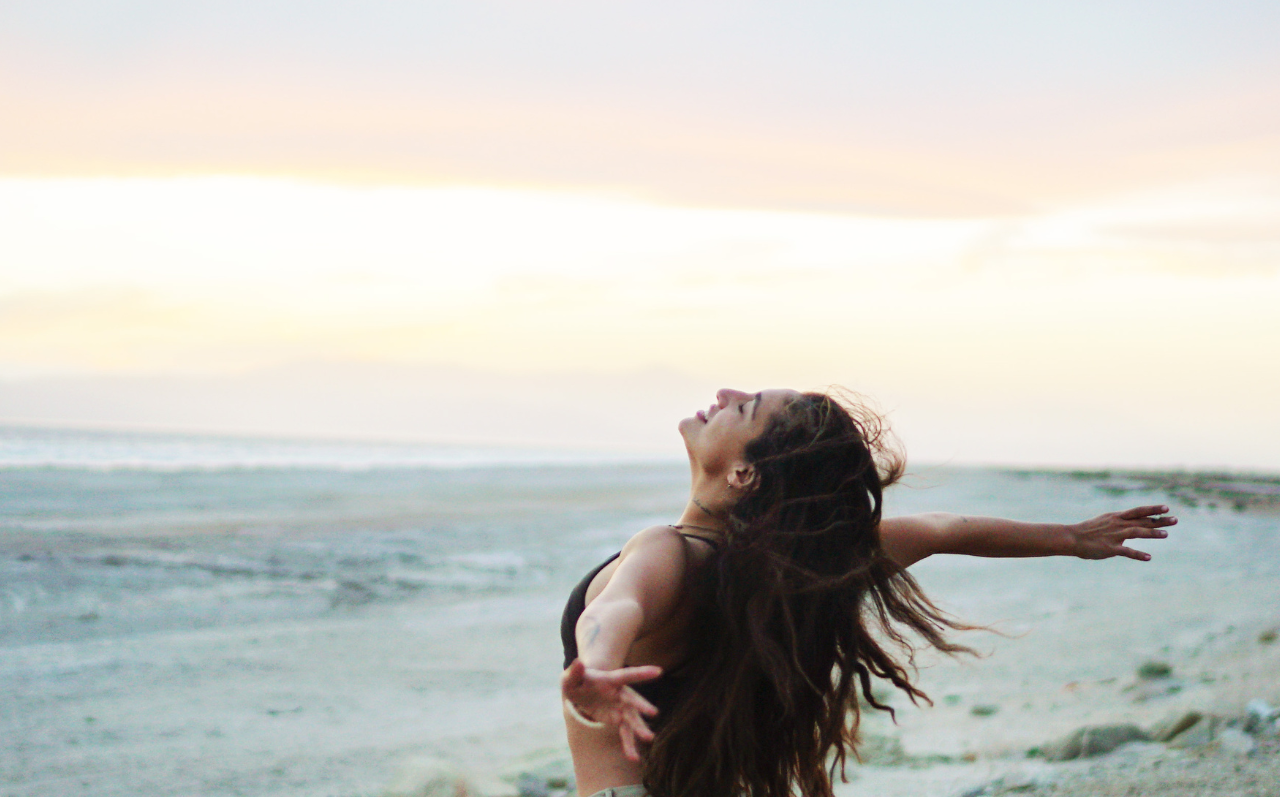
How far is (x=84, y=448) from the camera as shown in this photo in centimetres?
3572

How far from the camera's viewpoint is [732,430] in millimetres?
3051

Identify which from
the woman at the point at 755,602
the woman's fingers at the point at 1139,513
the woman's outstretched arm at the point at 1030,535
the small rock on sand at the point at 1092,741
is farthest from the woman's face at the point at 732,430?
the small rock on sand at the point at 1092,741

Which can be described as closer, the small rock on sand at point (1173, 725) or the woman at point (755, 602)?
the woman at point (755, 602)

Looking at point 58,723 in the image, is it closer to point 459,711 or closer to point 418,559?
point 459,711

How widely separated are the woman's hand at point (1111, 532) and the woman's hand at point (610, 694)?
185 cm

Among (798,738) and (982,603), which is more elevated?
(798,738)

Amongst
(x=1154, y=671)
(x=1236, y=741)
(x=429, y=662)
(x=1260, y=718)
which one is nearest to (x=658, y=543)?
(x=1236, y=741)

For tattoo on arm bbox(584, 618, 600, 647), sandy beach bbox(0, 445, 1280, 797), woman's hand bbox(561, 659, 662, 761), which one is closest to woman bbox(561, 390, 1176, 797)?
tattoo on arm bbox(584, 618, 600, 647)

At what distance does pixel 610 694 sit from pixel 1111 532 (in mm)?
1992

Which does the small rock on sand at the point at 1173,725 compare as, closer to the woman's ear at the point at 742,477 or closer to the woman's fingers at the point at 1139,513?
the woman's fingers at the point at 1139,513

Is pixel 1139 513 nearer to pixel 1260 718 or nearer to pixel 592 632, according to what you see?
pixel 592 632

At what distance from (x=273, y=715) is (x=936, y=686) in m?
4.29

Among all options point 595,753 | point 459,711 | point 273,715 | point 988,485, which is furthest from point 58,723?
point 988,485

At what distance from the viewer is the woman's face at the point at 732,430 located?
3.03 metres
